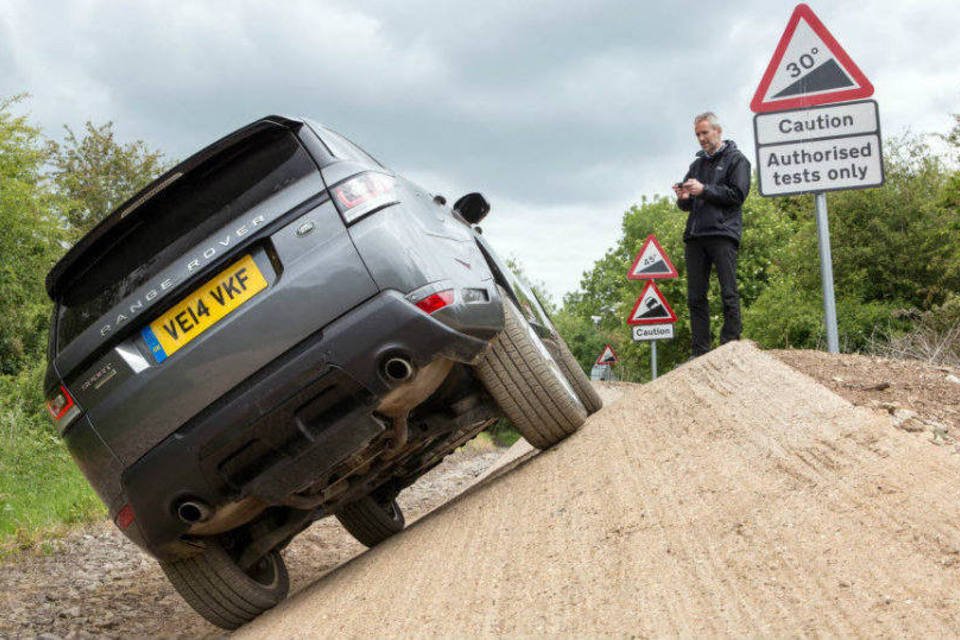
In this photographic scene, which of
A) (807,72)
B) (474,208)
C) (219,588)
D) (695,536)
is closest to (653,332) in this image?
(807,72)

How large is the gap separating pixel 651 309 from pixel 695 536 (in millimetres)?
12510

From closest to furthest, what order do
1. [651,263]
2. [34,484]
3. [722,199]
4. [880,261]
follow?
[722,199], [34,484], [651,263], [880,261]

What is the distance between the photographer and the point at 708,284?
25.1 feet

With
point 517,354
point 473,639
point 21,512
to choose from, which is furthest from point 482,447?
point 473,639

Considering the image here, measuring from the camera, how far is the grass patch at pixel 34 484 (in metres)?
8.50

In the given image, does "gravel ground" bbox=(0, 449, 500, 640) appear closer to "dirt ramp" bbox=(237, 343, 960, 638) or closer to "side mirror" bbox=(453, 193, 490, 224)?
"dirt ramp" bbox=(237, 343, 960, 638)

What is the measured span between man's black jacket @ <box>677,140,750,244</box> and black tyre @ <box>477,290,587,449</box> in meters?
2.88

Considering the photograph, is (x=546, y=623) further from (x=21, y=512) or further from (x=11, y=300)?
(x=11, y=300)

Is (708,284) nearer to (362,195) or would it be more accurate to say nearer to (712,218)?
(712,218)

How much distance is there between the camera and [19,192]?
22.3 meters

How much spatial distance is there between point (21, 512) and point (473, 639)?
775 cm

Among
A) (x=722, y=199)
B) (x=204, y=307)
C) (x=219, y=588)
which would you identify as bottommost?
(x=219, y=588)

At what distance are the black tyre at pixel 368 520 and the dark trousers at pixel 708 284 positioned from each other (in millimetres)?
2713

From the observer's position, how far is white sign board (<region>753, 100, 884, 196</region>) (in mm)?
6438
